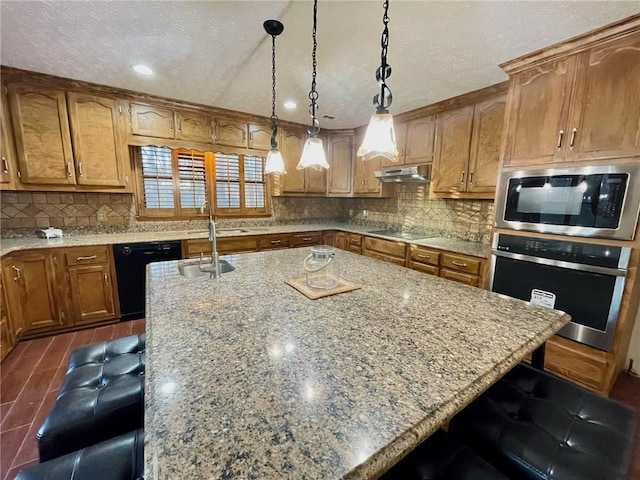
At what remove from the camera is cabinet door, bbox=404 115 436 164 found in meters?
3.14

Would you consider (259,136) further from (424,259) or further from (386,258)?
(424,259)

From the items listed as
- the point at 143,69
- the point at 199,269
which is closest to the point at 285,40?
the point at 143,69

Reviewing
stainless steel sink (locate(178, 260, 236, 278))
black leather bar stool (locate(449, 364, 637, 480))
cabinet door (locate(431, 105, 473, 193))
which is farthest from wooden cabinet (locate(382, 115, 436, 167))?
black leather bar stool (locate(449, 364, 637, 480))

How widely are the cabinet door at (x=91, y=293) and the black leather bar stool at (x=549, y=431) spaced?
3.17 metres

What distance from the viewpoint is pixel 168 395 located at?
0.67 m

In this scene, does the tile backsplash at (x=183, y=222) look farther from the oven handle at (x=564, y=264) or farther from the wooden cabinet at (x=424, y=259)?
the oven handle at (x=564, y=264)

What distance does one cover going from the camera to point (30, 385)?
196 centimetres

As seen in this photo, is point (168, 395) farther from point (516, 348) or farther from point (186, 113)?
point (186, 113)

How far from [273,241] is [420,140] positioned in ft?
7.19

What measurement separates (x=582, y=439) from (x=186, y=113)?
3.86m

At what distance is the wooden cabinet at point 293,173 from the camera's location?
12.8ft

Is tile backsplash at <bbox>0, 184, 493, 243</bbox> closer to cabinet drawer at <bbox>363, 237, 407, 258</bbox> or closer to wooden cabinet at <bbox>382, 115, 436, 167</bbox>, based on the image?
wooden cabinet at <bbox>382, 115, 436, 167</bbox>

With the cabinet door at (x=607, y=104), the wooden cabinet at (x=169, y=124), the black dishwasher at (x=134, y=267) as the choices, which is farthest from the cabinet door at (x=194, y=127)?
the cabinet door at (x=607, y=104)

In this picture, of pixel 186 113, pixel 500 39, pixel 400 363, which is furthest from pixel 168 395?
pixel 186 113
